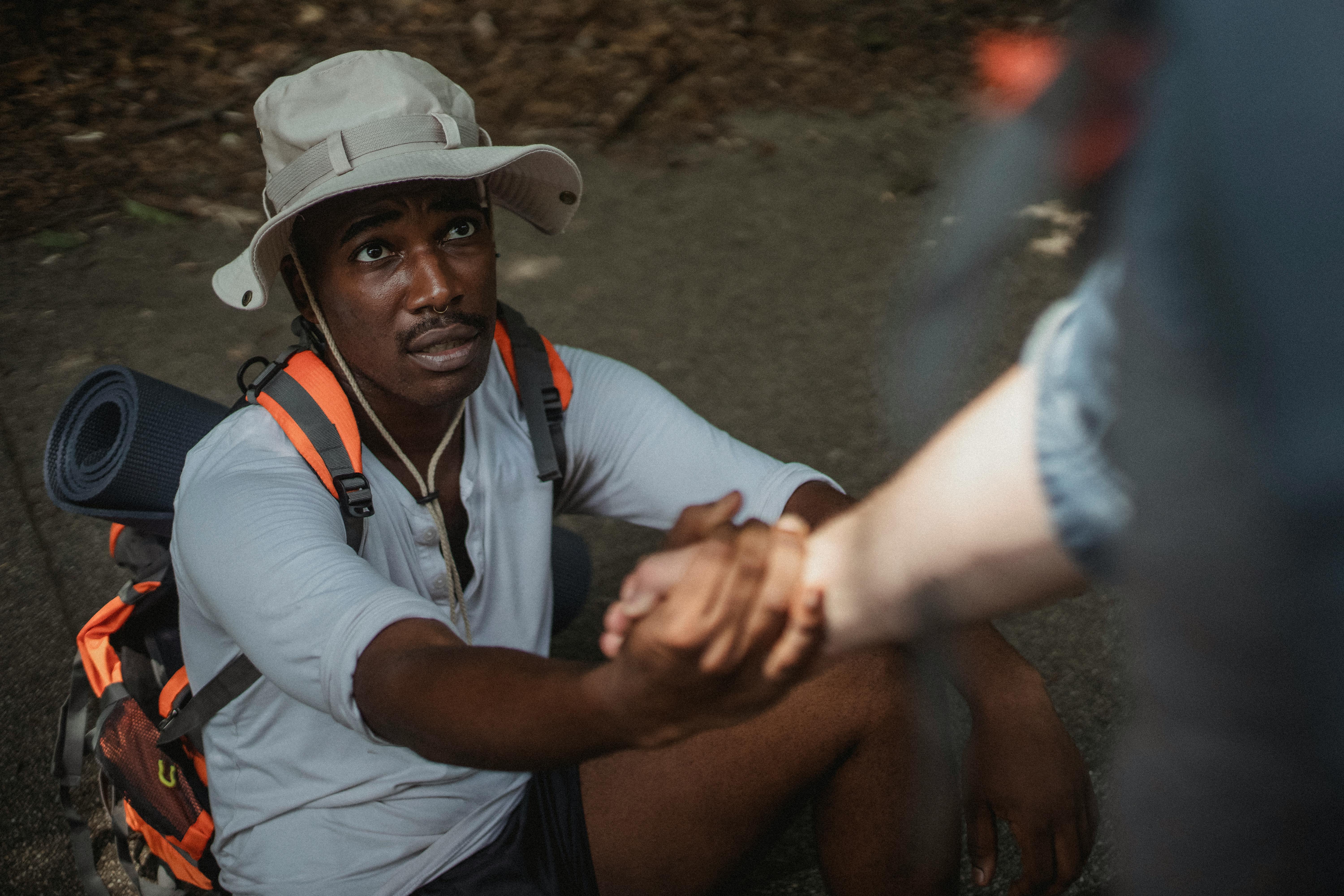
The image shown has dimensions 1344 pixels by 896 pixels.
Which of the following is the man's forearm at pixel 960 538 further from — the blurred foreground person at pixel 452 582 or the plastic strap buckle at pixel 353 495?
the plastic strap buckle at pixel 353 495

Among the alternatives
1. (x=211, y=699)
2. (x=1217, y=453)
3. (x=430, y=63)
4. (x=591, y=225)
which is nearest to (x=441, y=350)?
(x=211, y=699)

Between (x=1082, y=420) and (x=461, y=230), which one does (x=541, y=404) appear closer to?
(x=461, y=230)

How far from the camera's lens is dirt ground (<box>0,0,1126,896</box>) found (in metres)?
2.72

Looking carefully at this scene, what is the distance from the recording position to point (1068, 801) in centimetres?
160

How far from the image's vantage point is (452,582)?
1812 millimetres

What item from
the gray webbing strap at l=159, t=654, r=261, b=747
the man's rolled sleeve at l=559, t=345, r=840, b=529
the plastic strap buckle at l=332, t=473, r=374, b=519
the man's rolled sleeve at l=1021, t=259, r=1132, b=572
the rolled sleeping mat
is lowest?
the gray webbing strap at l=159, t=654, r=261, b=747

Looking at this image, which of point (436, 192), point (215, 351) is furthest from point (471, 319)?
point (215, 351)

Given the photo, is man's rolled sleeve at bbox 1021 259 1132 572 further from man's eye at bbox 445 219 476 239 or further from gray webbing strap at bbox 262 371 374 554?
man's eye at bbox 445 219 476 239

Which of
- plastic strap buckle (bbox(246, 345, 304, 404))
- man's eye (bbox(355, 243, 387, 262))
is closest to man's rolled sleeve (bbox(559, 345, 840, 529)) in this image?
man's eye (bbox(355, 243, 387, 262))

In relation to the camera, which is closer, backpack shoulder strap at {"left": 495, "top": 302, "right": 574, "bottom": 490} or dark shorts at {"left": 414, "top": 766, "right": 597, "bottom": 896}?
dark shorts at {"left": 414, "top": 766, "right": 597, "bottom": 896}

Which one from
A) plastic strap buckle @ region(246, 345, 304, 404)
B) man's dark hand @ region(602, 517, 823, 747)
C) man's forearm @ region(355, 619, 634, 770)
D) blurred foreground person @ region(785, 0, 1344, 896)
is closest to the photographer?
blurred foreground person @ region(785, 0, 1344, 896)

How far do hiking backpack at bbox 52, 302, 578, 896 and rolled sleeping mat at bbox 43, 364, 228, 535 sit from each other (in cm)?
15

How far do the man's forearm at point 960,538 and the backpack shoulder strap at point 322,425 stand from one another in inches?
34.9

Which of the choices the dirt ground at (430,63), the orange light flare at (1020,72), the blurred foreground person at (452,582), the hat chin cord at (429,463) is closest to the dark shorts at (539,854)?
the blurred foreground person at (452,582)
